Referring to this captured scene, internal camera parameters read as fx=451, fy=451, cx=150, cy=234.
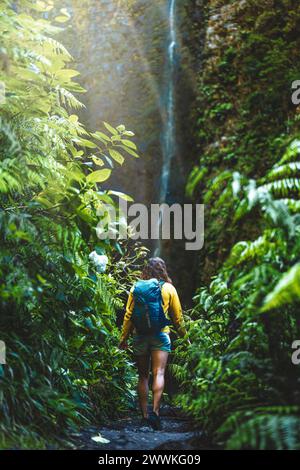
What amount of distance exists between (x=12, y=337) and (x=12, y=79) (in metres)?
1.62

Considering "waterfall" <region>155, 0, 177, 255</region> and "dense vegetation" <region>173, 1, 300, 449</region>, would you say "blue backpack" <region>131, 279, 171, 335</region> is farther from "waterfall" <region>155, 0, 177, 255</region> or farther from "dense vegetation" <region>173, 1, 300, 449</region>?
"waterfall" <region>155, 0, 177, 255</region>

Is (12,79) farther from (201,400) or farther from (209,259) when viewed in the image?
(209,259)

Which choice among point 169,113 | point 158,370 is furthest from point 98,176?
point 169,113

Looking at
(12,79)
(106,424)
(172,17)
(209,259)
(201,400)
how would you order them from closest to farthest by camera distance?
(201,400), (12,79), (106,424), (209,259), (172,17)

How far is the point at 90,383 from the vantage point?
399 cm

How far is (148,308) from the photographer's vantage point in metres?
4.09

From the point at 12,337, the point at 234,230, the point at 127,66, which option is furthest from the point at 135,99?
the point at 12,337

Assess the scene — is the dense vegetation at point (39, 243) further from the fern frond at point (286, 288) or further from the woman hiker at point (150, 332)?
the fern frond at point (286, 288)

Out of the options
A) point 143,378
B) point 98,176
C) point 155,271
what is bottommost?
point 143,378

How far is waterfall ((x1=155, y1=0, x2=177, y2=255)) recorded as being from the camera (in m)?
9.48

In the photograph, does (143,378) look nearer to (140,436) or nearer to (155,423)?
(155,423)

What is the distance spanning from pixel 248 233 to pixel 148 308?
2.54 meters

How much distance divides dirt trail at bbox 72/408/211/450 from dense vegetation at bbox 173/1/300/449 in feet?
0.62

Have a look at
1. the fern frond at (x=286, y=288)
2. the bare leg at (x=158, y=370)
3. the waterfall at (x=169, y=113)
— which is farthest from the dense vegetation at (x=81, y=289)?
the waterfall at (x=169, y=113)
